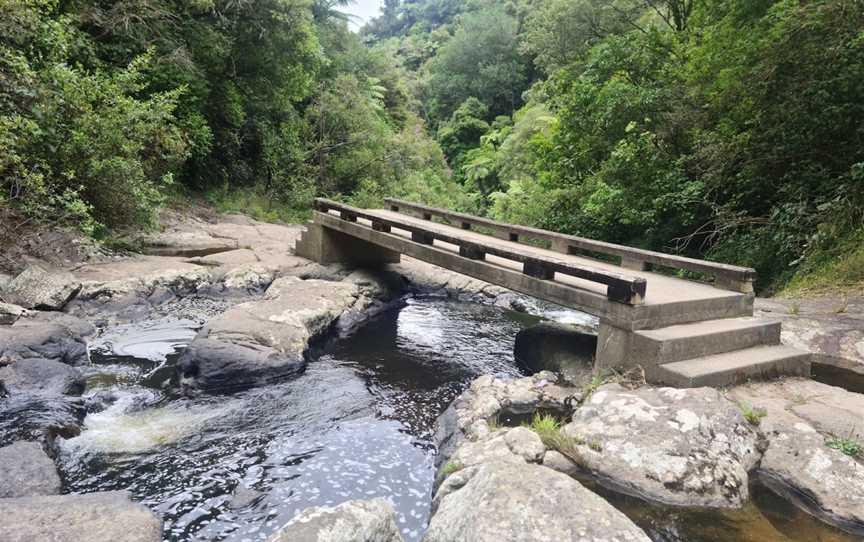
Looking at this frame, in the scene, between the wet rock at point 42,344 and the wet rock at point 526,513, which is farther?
the wet rock at point 42,344

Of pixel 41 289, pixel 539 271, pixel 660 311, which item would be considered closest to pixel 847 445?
pixel 660 311

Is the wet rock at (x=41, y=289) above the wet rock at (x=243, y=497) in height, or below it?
above

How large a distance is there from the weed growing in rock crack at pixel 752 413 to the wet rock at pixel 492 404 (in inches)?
61.3

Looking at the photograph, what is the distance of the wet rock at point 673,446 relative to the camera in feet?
13.3

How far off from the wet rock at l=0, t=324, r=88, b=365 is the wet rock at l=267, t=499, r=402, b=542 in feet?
16.4

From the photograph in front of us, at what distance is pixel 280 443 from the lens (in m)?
5.60


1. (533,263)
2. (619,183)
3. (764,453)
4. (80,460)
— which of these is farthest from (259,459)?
(619,183)

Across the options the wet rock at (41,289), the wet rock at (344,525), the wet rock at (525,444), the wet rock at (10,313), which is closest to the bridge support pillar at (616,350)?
the wet rock at (525,444)

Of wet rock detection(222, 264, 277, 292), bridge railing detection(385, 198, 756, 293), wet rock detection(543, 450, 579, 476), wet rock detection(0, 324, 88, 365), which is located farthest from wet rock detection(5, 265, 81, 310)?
wet rock detection(543, 450, 579, 476)

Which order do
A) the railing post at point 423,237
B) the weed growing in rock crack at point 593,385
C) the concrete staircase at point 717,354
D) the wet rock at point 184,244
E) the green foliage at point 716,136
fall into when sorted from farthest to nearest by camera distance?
1. the wet rock at point 184,244
2. the green foliage at point 716,136
3. the railing post at point 423,237
4. the weed growing in rock crack at point 593,385
5. the concrete staircase at point 717,354

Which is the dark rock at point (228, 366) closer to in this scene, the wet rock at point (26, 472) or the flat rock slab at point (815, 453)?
the wet rock at point (26, 472)

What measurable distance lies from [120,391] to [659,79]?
1303cm

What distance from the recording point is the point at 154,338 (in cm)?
844

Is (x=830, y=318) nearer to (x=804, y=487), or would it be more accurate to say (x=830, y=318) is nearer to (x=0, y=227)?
(x=804, y=487)
